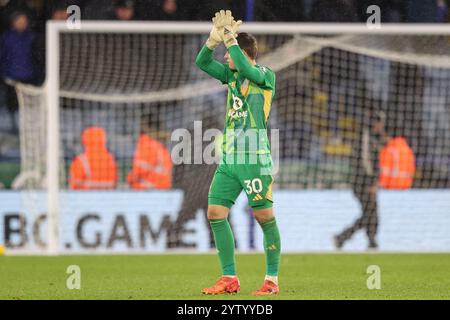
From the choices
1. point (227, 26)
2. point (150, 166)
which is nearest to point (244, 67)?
point (227, 26)

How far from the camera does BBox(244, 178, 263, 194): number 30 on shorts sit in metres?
7.64

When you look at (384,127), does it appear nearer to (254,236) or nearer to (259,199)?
(254,236)

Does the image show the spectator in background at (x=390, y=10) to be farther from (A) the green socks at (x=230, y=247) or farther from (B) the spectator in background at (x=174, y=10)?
(A) the green socks at (x=230, y=247)

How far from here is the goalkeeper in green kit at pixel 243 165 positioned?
7.66 meters

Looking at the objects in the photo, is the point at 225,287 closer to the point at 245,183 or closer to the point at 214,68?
the point at 245,183

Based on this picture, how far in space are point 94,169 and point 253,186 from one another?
5.86 meters

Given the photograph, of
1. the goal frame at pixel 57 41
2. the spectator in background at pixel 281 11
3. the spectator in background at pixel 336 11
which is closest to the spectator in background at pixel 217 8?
the spectator in background at pixel 281 11

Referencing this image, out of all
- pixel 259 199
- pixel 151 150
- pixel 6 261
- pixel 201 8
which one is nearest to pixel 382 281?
pixel 259 199

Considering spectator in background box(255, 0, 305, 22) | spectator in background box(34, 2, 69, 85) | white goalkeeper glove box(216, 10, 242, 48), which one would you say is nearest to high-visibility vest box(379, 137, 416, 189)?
spectator in background box(255, 0, 305, 22)

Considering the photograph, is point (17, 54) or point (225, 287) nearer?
point (225, 287)

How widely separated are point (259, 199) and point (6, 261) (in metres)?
4.47

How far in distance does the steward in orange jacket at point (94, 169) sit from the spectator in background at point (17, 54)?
6.12ft

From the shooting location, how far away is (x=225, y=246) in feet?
25.3
